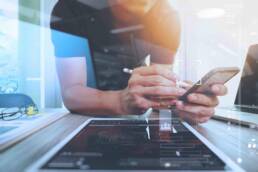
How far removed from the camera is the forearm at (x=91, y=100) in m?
0.90

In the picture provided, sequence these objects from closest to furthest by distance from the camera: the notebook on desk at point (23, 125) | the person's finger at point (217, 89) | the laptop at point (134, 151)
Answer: the laptop at point (134, 151)
the notebook on desk at point (23, 125)
the person's finger at point (217, 89)

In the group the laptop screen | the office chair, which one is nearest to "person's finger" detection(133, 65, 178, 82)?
the laptop screen

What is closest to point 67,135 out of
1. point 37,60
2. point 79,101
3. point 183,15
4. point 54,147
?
point 54,147

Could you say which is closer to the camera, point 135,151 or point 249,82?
point 135,151

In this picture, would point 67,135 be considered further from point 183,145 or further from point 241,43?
point 241,43

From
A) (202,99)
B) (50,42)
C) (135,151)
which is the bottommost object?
(135,151)

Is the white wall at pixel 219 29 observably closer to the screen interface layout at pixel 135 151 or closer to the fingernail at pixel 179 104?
the fingernail at pixel 179 104

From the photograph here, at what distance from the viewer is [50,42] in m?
0.89

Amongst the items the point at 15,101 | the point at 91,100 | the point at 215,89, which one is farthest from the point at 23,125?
the point at 215,89

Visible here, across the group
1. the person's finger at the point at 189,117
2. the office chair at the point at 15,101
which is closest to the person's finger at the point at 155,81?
the person's finger at the point at 189,117

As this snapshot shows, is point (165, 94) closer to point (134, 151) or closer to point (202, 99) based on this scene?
point (202, 99)

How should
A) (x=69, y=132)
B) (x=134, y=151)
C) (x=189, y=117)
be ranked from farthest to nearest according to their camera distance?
(x=189, y=117)
(x=69, y=132)
(x=134, y=151)

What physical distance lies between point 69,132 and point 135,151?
0.25m

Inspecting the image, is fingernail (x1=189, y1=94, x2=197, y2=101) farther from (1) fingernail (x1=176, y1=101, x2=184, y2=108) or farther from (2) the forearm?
(2) the forearm
